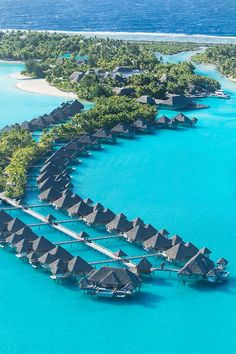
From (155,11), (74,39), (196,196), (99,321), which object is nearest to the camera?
(99,321)

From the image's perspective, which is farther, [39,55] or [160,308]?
[39,55]

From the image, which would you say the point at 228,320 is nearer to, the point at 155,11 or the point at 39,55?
the point at 39,55

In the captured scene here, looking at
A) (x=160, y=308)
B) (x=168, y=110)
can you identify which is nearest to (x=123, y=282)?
(x=160, y=308)

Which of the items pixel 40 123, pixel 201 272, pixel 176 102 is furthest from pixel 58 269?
pixel 176 102

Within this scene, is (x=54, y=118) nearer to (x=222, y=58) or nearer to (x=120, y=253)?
(x=120, y=253)

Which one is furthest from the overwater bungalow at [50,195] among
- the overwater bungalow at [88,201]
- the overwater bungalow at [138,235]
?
the overwater bungalow at [138,235]

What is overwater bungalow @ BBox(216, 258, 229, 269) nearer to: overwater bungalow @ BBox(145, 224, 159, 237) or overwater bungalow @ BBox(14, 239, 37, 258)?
overwater bungalow @ BBox(145, 224, 159, 237)
